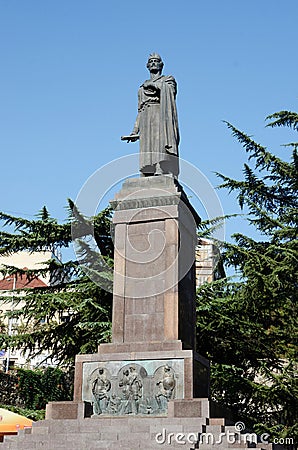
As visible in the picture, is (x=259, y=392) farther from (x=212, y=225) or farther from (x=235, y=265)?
(x=212, y=225)

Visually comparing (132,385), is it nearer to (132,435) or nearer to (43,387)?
(132,435)

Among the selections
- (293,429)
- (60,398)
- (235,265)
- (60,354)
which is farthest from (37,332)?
(293,429)

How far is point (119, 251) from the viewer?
1253 centimetres

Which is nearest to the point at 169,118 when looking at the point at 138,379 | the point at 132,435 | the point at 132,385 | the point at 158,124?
the point at 158,124

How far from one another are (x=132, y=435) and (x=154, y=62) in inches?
303

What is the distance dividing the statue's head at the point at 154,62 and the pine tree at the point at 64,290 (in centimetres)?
689

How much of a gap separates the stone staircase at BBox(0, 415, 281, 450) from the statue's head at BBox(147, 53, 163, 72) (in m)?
7.16

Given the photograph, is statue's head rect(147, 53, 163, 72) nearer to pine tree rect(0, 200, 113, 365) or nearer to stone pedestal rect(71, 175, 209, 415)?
stone pedestal rect(71, 175, 209, 415)

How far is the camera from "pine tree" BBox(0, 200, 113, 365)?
1994 centimetres

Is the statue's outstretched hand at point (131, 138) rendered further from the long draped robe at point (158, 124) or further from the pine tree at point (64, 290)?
the pine tree at point (64, 290)

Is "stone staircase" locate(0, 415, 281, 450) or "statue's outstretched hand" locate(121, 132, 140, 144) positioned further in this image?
"statue's outstretched hand" locate(121, 132, 140, 144)

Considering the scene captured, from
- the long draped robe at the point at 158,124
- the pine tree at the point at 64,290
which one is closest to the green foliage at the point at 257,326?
the pine tree at the point at 64,290

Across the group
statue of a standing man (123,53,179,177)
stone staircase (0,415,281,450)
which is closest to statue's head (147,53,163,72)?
statue of a standing man (123,53,179,177)

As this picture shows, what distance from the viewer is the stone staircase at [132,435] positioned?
30.5ft
